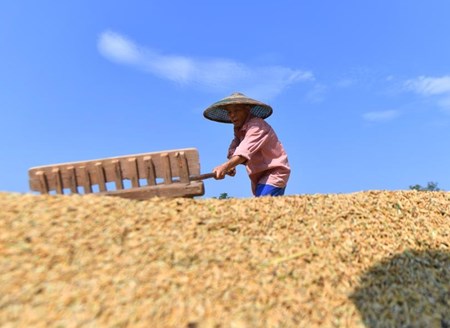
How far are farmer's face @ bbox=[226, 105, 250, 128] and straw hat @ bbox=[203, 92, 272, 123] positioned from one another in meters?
0.09

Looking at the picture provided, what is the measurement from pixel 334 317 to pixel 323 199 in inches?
77.1

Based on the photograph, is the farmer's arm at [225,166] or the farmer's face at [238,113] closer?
the farmer's arm at [225,166]

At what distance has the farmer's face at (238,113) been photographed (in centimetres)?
613

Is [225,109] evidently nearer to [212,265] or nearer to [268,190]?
[268,190]

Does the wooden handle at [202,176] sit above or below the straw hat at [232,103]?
below

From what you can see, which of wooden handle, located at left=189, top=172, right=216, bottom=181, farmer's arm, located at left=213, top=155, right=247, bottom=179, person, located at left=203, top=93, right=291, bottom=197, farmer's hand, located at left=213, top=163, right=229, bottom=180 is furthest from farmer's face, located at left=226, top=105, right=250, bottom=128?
wooden handle, located at left=189, top=172, right=216, bottom=181

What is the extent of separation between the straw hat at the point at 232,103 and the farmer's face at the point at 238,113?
0.09m

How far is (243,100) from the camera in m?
5.93

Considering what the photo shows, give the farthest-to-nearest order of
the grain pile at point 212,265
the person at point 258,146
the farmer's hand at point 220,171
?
the person at point 258,146 → the farmer's hand at point 220,171 → the grain pile at point 212,265

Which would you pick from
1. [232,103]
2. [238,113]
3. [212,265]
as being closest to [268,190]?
[238,113]

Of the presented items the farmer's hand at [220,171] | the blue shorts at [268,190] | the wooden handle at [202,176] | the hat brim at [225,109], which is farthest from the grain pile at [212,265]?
the hat brim at [225,109]

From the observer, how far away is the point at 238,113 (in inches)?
242

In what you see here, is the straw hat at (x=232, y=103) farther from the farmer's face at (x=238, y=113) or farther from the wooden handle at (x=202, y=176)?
the wooden handle at (x=202, y=176)

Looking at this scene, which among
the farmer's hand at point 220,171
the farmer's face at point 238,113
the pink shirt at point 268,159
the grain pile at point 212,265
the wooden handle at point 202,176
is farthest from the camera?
the farmer's face at point 238,113
